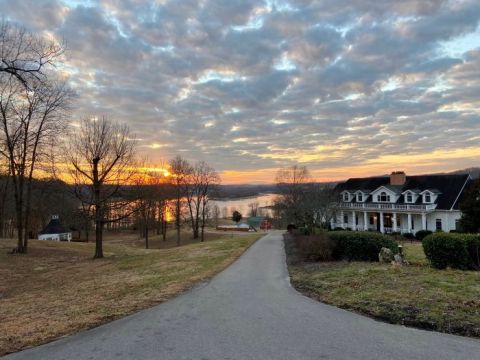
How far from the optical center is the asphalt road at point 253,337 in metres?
5.16

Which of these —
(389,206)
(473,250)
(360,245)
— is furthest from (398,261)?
(389,206)

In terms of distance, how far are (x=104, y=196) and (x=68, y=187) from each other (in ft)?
6.87

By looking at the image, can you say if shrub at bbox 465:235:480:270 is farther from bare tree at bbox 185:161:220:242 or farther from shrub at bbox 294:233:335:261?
bare tree at bbox 185:161:220:242

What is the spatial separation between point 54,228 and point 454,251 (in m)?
60.4

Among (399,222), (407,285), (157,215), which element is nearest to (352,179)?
(399,222)

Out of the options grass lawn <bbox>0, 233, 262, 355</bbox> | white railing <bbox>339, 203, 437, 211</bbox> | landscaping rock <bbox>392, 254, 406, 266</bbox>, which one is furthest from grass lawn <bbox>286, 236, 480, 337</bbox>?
white railing <bbox>339, 203, 437, 211</bbox>

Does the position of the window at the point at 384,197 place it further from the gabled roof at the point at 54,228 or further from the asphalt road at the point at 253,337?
the gabled roof at the point at 54,228

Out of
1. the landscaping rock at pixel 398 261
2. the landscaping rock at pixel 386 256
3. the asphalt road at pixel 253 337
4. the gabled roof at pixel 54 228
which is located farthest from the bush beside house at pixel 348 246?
the gabled roof at pixel 54 228

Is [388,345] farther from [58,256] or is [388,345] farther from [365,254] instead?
[58,256]

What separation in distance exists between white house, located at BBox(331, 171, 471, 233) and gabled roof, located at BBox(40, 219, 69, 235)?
41354 mm

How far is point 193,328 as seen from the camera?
6.43 meters

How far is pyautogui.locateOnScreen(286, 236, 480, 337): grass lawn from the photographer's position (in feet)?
20.6

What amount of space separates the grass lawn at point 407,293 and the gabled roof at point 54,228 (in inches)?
2229

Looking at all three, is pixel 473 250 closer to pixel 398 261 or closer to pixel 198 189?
pixel 398 261
